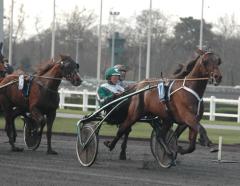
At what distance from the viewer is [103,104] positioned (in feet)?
43.7

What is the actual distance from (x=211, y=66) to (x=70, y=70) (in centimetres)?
342

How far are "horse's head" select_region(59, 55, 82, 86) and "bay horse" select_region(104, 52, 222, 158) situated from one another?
5.92ft

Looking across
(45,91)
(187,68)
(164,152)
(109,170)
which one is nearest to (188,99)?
(187,68)

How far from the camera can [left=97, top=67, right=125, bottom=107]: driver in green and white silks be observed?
13.4 meters

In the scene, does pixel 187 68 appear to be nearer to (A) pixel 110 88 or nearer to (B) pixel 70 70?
(A) pixel 110 88

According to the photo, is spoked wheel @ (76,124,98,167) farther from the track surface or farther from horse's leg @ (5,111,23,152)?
horse's leg @ (5,111,23,152)

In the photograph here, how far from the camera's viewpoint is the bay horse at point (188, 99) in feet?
38.5

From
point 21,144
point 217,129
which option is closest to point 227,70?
point 217,129

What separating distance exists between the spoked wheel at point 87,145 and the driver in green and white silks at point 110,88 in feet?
2.49

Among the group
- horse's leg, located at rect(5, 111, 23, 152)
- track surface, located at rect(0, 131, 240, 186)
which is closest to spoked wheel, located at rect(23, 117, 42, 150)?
track surface, located at rect(0, 131, 240, 186)

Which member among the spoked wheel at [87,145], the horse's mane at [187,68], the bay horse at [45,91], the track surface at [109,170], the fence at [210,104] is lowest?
the fence at [210,104]

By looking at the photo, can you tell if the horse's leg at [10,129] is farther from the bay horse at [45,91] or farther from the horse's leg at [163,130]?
the horse's leg at [163,130]

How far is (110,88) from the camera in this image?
13500 millimetres

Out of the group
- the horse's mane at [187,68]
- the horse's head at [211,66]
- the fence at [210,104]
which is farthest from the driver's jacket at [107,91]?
the fence at [210,104]
